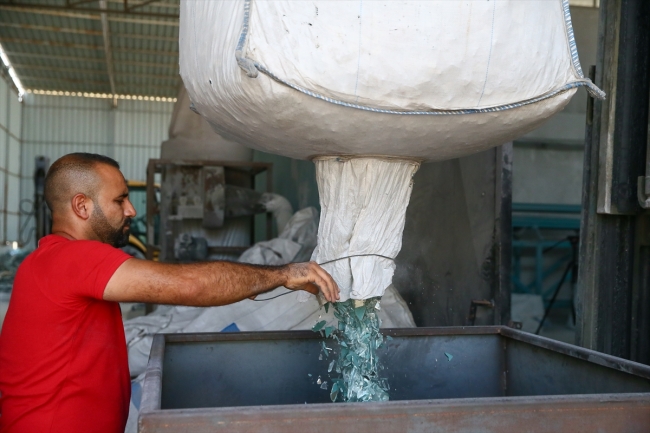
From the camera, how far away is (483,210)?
8.62ft

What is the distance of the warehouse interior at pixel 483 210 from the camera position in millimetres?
2318

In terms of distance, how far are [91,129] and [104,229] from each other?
13880 millimetres

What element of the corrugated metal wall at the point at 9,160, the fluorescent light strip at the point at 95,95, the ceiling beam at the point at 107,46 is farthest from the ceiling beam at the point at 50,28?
the fluorescent light strip at the point at 95,95

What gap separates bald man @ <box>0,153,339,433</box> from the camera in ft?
4.37

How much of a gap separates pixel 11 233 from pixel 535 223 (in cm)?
1142

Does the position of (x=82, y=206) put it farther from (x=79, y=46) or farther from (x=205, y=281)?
(x=79, y=46)

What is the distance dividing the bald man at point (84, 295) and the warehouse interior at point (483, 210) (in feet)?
0.79

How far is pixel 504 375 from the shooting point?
1.93 metres

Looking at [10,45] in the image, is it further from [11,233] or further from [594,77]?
[594,77]

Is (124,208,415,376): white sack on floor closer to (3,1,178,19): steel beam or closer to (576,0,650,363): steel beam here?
(576,0,650,363): steel beam

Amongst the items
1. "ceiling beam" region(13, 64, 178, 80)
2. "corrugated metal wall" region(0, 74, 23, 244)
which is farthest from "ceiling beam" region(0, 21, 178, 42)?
"corrugated metal wall" region(0, 74, 23, 244)

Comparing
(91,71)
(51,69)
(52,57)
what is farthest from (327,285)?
(51,69)

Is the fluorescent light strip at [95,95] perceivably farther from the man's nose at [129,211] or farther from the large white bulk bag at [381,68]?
the large white bulk bag at [381,68]

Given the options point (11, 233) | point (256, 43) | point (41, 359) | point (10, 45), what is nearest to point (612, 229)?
point (256, 43)
